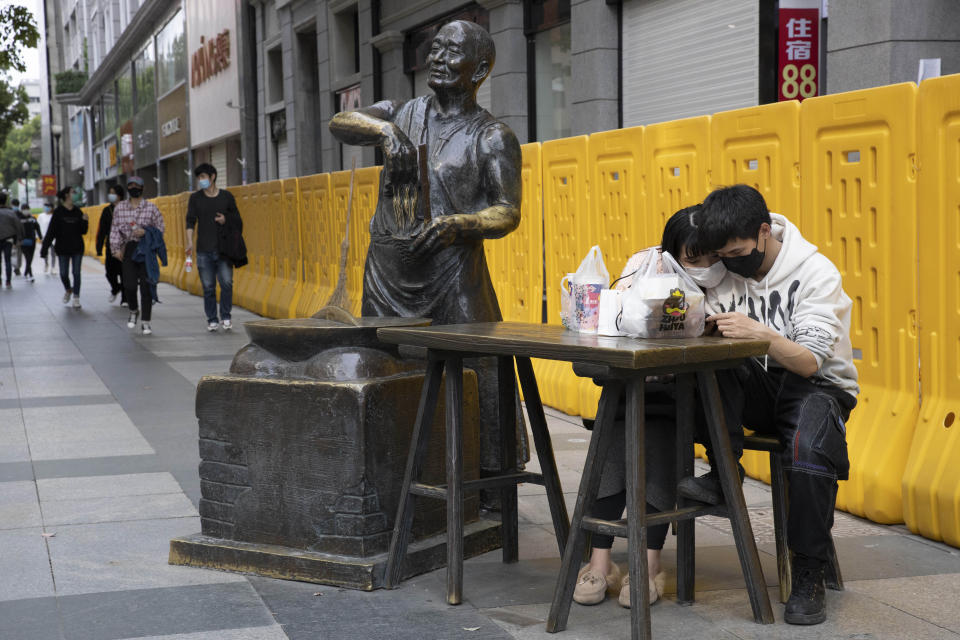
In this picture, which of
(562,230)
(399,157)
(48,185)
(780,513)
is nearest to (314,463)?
(399,157)

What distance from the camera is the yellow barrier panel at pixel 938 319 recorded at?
4871mm

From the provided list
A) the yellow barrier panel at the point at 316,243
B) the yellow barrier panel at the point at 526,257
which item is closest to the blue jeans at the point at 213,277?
the yellow barrier panel at the point at 316,243

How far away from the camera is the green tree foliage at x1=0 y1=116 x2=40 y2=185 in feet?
435

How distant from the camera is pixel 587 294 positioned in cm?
405

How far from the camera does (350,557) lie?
437 cm

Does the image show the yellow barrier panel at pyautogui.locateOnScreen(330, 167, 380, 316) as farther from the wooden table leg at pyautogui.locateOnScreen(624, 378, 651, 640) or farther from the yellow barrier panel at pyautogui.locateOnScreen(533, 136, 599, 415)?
the wooden table leg at pyautogui.locateOnScreen(624, 378, 651, 640)

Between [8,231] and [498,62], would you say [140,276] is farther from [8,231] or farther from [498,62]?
[8,231]

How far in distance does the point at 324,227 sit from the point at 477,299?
9.46 m

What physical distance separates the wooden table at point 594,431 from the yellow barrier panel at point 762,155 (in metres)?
2.09

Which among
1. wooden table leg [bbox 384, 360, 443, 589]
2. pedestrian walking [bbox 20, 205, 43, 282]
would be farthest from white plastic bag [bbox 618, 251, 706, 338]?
pedestrian walking [bbox 20, 205, 43, 282]

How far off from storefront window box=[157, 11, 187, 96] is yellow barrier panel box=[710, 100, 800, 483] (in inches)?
1357

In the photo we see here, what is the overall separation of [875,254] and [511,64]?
10490mm

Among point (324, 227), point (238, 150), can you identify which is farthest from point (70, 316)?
point (238, 150)

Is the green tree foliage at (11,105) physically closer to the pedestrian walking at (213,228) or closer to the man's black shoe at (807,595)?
the pedestrian walking at (213,228)
